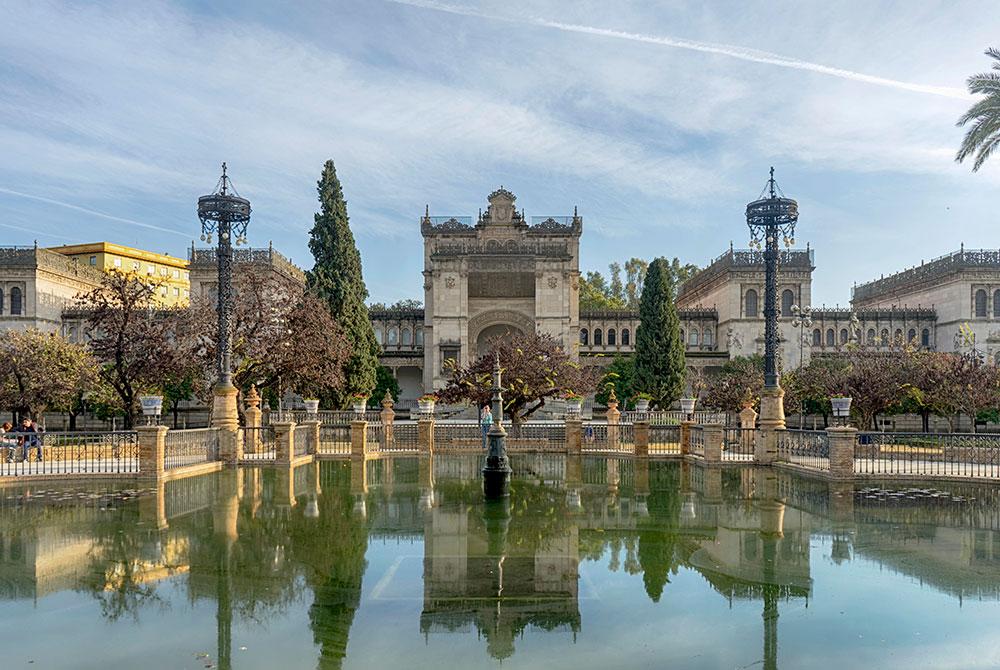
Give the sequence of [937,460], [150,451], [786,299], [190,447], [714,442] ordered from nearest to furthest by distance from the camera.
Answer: [150,451] → [190,447] → [937,460] → [714,442] → [786,299]

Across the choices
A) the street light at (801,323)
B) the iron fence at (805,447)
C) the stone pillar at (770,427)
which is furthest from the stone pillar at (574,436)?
the street light at (801,323)

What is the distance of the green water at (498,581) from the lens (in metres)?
6.85

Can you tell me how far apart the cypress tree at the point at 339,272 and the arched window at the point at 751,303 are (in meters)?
27.8

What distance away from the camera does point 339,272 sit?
39125mm

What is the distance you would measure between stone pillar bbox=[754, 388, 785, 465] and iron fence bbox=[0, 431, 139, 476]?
55.3 feet

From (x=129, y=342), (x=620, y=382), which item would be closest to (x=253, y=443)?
(x=129, y=342)

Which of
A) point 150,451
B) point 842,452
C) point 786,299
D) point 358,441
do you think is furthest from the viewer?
point 786,299

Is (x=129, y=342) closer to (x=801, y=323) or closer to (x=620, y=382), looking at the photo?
(x=620, y=382)

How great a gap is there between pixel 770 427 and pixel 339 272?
24.0m

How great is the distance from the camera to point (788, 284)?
172ft

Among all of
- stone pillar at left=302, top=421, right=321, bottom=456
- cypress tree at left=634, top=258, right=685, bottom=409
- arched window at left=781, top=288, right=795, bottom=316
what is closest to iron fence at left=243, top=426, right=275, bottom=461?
stone pillar at left=302, top=421, right=321, bottom=456

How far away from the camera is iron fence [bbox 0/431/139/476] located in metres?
18.9

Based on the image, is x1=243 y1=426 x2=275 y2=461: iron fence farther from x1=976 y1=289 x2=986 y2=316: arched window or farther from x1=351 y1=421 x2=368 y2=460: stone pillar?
x1=976 y1=289 x2=986 y2=316: arched window

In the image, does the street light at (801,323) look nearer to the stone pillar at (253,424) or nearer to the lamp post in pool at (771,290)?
the lamp post in pool at (771,290)
